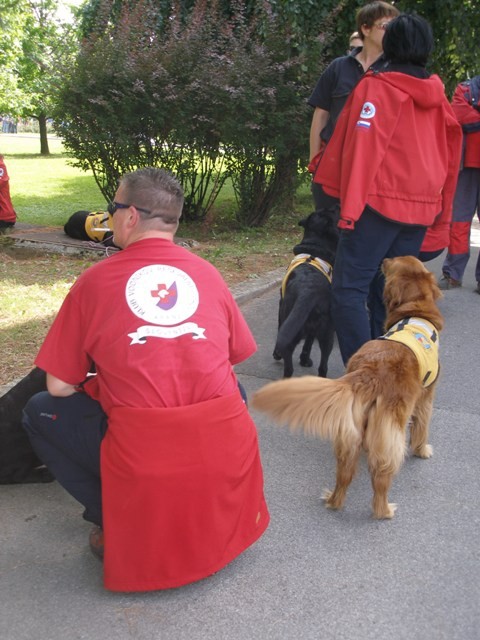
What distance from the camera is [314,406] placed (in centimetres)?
272

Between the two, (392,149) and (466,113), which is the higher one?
(466,113)

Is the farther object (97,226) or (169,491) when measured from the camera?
(97,226)

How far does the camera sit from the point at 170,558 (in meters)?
2.45

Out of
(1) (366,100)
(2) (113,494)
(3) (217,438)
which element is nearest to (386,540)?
(3) (217,438)

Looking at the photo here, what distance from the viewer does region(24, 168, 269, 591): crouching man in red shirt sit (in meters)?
2.37

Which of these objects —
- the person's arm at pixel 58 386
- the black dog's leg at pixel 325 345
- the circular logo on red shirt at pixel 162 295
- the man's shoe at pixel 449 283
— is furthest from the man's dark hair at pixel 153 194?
the man's shoe at pixel 449 283

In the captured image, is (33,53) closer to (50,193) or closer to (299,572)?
(50,193)

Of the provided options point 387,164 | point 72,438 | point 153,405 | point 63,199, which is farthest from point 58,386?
point 63,199

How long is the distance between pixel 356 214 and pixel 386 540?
5.46 ft

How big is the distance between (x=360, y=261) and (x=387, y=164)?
56cm

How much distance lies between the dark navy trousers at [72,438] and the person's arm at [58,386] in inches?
4.8

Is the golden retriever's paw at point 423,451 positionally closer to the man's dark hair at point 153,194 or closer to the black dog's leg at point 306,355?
the black dog's leg at point 306,355

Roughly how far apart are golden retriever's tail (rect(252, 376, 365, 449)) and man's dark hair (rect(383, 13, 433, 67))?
1.89 m

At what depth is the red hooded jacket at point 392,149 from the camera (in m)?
3.60
